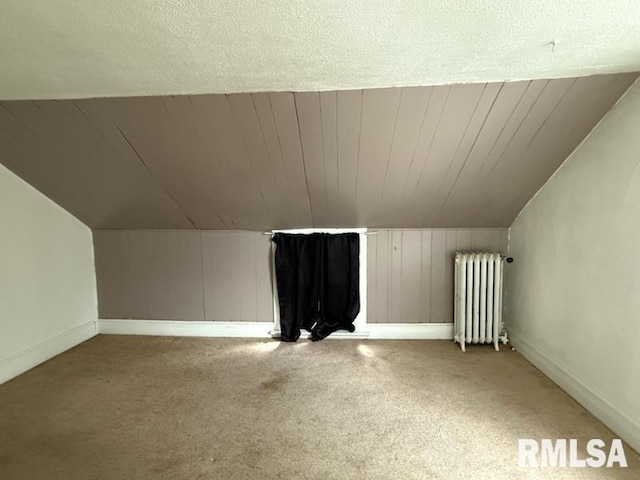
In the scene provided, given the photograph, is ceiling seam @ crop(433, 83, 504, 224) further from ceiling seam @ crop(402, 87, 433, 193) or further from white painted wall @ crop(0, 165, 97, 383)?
white painted wall @ crop(0, 165, 97, 383)

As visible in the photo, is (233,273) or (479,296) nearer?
(479,296)

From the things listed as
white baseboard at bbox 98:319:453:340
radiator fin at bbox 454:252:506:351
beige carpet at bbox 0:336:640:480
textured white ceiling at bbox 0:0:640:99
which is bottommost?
beige carpet at bbox 0:336:640:480

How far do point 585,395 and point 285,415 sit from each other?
5.66 feet

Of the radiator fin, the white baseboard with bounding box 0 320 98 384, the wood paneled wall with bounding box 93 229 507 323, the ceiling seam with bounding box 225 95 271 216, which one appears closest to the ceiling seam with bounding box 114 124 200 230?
the wood paneled wall with bounding box 93 229 507 323

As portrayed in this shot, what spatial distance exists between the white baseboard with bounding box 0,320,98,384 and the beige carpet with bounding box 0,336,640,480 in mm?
71

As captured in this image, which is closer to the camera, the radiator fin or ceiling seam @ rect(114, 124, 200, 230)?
ceiling seam @ rect(114, 124, 200, 230)

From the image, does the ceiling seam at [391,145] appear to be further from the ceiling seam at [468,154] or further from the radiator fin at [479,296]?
the radiator fin at [479,296]

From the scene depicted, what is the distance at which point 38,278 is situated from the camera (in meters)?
2.80

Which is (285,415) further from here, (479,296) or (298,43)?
(298,43)

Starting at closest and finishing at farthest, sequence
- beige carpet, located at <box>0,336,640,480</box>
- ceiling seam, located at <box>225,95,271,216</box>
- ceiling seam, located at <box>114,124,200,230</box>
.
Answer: beige carpet, located at <box>0,336,640,480</box> → ceiling seam, located at <box>225,95,271,216</box> → ceiling seam, located at <box>114,124,200,230</box>

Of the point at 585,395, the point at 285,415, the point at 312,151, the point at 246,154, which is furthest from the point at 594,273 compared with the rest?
the point at 246,154

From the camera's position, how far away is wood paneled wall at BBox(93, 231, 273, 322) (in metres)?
3.28

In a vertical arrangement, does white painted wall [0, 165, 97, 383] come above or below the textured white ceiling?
below

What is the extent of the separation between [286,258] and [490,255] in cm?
164
